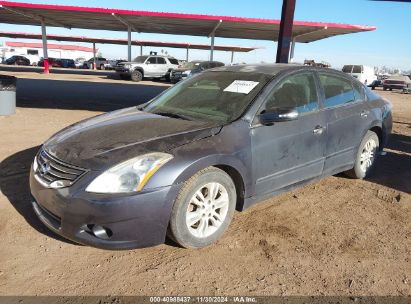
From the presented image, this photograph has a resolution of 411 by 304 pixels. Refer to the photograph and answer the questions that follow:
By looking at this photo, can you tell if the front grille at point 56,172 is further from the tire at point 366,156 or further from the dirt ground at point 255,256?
the tire at point 366,156

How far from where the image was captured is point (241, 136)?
133 inches

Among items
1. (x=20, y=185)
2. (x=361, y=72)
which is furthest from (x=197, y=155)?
(x=361, y=72)

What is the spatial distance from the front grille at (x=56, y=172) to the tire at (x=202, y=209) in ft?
2.64

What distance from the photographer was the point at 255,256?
317 cm

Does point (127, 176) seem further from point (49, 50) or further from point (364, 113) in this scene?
point (49, 50)

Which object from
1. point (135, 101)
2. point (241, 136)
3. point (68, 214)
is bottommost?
point (135, 101)

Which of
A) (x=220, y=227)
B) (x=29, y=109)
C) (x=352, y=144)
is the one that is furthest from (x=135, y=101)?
(x=220, y=227)

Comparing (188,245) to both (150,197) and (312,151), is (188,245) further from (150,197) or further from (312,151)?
(312,151)

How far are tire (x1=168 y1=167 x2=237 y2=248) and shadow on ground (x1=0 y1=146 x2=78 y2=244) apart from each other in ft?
3.37

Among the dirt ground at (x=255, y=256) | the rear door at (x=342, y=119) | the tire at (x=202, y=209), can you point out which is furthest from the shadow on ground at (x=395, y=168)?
the tire at (x=202, y=209)

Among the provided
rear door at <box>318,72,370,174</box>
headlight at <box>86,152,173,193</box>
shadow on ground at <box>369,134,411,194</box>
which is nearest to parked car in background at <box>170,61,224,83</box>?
shadow on ground at <box>369,134,411,194</box>

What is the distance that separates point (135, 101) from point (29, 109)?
12.7 ft

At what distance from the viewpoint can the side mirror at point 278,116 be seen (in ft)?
11.5

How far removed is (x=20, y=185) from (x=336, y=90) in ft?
13.0
